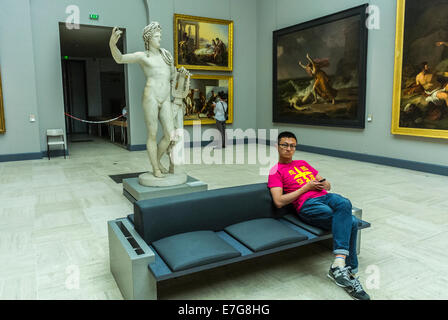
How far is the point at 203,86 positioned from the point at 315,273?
12.3m

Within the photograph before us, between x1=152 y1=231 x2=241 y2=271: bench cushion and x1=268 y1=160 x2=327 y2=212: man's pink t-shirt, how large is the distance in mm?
1006

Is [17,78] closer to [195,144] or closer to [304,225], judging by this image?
[195,144]

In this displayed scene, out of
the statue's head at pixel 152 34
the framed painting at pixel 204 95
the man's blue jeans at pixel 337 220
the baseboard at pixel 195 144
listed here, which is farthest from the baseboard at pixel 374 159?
the statue's head at pixel 152 34

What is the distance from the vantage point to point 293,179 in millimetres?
4195

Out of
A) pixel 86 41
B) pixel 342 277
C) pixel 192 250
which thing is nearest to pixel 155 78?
pixel 192 250

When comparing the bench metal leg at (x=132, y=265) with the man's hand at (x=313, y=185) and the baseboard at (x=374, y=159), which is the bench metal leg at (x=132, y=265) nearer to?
the man's hand at (x=313, y=185)

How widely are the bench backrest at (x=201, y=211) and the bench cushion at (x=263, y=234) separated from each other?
0.50 feet

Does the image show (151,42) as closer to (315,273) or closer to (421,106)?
(315,273)

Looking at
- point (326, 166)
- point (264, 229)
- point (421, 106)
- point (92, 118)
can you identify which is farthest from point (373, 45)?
point (92, 118)

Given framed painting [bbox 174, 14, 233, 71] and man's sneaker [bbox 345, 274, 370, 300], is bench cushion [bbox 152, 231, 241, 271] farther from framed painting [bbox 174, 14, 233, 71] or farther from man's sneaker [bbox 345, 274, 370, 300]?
framed painting [bbox 174, 14, 233, 71]

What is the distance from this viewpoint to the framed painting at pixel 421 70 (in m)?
9.05

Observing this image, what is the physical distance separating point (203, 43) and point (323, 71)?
5.17 m

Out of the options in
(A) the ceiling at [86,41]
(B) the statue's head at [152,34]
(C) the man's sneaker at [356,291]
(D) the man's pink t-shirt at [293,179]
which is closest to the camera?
(C) the man's sneaker at [356,291]

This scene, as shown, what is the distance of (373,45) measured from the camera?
35.8ft
